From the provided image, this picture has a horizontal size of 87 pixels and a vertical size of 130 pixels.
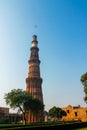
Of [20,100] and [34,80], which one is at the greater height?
[34,80]

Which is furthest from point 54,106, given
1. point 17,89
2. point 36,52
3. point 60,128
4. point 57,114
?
point 60,128

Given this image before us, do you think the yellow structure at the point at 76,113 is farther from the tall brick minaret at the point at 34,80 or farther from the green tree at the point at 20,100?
the green tree at the point at 20,100

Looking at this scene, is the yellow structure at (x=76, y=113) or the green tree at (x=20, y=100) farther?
the yellow structure at (x=76, y=113)

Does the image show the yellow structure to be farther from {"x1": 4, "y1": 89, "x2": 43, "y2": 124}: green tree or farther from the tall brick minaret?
{"x1": 4, "y1": 89, "x2": 43, "y2": 124}: green tree

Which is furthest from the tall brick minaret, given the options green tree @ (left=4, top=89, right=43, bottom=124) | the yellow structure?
green tree @ (left=4, top=89, right=43, bottom=124)

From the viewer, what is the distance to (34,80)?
8031cm

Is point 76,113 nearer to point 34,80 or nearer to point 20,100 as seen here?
point 34,80

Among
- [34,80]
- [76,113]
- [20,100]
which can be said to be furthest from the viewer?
[34,80]

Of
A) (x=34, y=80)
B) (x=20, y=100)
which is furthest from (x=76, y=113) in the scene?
(x=20, y=100)

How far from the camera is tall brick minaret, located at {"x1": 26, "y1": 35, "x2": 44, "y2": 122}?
260 ft

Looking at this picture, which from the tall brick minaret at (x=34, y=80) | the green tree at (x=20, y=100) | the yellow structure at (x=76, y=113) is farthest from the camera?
the tall brick minaret at (x=34, y=80)

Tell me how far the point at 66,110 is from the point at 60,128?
50.8 m

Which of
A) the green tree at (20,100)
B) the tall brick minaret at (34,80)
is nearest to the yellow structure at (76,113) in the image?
the tall brick minaret at (34,80)

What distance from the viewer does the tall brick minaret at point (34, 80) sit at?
3120 inches
